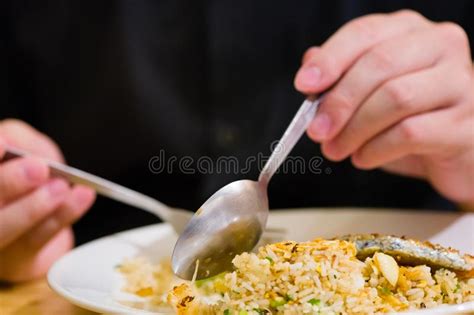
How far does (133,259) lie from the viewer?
1.10 m

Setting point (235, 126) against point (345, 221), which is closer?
point (345, 221)

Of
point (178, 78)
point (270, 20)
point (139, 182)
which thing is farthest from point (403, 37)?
point (139, 182)

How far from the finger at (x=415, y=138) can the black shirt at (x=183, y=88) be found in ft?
1.83

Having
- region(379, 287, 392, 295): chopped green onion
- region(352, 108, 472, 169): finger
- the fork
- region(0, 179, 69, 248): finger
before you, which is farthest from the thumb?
region(0, 179, 69, 248): finger

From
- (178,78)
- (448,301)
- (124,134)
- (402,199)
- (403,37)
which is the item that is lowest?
(402,199)

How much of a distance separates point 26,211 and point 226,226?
0.45 meters

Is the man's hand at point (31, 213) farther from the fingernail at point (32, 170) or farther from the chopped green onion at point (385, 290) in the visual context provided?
the chopped green onion at point (385, 290)

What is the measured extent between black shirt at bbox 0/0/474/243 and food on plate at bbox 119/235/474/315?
2.92 feet

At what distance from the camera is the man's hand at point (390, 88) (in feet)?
3.30

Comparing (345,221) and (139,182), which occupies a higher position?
(345,221)

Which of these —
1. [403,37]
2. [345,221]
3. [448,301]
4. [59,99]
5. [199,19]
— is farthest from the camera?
[59,99]

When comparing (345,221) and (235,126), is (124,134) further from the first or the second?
(345,221)

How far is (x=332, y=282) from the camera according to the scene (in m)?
0.65

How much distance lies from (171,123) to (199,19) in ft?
0.93
